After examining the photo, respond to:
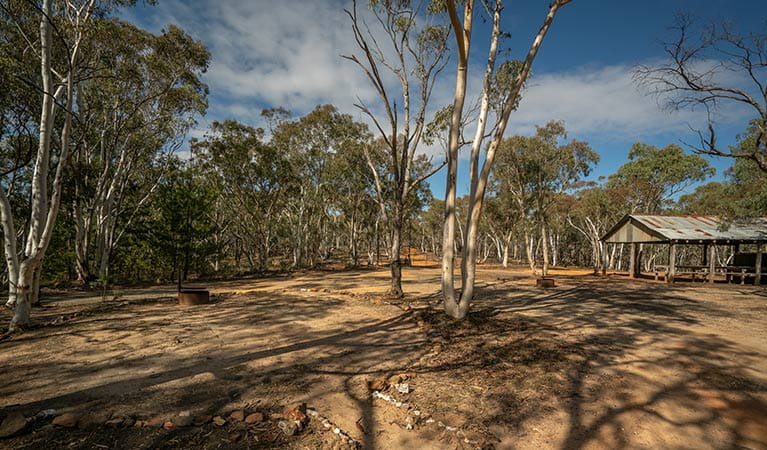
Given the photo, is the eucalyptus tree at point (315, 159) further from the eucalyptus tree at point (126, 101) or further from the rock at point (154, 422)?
the rock at point (154, 422)

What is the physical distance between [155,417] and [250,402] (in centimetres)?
86

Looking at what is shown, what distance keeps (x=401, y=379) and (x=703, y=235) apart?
841 inches

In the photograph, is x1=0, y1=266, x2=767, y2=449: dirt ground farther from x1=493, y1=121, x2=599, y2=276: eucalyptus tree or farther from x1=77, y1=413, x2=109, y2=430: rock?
x1=493, y1=121, x2=599, y2=276: eucalyptus tree

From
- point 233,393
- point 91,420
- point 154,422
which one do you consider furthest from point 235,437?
point 91,420

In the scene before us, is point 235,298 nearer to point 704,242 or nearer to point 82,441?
point 82,441

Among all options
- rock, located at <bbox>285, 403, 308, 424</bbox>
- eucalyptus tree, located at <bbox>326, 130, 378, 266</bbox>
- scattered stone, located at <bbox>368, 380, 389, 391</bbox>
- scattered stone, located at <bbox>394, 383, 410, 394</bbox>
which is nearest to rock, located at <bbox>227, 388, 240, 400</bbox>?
rock, located at <bbox>285, 403, 308, 424</bbox>

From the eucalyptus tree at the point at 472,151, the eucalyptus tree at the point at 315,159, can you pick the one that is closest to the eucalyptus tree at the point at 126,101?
the eucalyptus tree at the point at 315,159

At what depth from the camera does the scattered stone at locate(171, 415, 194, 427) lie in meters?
2.89

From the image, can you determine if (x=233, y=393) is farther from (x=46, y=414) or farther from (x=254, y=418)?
(x=46, y=414)

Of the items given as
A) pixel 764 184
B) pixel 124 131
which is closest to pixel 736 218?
pixel 764 184

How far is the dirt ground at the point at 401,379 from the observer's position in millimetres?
2900

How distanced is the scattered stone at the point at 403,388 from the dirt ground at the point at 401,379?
0.07 ft

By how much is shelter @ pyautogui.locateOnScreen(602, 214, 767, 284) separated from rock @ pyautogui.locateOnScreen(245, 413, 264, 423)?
21.0m

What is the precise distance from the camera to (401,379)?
405cm
